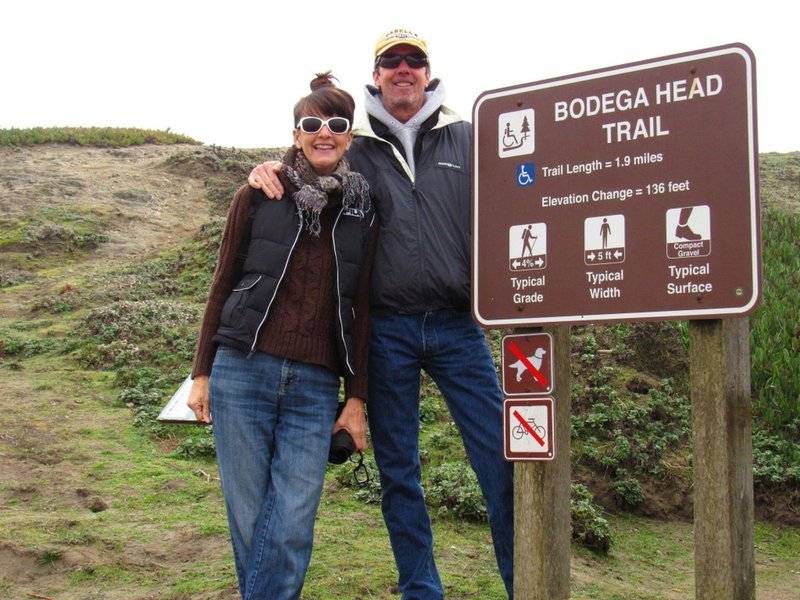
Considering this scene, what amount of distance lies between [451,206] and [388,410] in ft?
2.94

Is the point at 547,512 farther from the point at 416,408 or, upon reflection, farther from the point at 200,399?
the point at 200,399

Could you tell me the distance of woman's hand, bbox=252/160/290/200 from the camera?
340cm

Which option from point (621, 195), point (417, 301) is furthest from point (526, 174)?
point (417, 301)

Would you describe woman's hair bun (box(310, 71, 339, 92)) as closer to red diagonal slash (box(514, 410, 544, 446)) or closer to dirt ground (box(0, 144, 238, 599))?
red diagonal slash (box(514, 410, 544, 446))

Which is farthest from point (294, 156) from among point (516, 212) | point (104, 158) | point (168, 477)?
point (104, 158)

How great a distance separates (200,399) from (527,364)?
4.23 feet

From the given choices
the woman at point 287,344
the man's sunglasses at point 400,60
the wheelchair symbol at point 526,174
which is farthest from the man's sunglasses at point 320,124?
the wheelchair symbol at point 526,174

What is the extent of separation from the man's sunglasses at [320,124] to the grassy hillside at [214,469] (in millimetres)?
2254

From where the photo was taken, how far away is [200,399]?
11.3ft

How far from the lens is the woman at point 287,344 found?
129 inches

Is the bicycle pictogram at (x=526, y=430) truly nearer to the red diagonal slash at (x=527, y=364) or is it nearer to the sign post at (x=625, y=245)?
the sign post at (x=625, y=245)

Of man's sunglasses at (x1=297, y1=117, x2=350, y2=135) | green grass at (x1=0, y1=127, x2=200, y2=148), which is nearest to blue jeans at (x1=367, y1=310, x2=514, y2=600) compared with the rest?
man's sunglasses at (x1=297, y1=117, x2=350, y2=135)

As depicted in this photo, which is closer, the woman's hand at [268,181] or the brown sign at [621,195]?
the brown sign at [621,195]

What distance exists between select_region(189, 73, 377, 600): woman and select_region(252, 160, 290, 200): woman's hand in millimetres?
29
